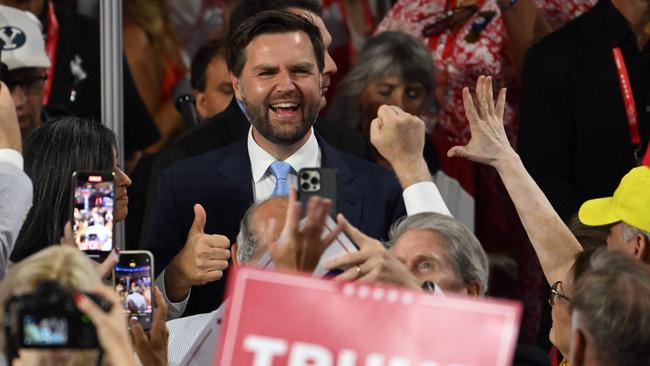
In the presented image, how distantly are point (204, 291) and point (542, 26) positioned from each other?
2.23m

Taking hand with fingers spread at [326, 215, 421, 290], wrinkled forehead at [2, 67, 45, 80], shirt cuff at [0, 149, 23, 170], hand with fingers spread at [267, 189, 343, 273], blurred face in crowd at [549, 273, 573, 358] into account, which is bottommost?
blurred face in crowd at [549, 273, 573, 358]

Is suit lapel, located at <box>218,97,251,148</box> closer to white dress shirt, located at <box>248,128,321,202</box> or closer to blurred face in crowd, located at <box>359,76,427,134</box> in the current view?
white dress shirt, located at <box>248,128,321,202</box>

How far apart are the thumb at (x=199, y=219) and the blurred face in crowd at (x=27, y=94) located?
4.80 feet

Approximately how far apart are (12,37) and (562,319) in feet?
8.85

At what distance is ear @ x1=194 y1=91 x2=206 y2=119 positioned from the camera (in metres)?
6.55

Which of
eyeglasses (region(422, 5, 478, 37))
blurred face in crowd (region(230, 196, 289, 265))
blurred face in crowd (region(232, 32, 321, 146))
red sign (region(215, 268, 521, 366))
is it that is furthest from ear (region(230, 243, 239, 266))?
eyeglasses (region(422, 5, 478, 37))

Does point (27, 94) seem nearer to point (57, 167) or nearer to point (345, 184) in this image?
point (57, 167)

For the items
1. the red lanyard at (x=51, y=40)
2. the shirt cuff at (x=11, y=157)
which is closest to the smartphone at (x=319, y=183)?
the shirt cuff at (x=11, y=157)

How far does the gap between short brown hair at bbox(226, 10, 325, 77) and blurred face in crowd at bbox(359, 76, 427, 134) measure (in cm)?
132

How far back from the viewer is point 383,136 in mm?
4586

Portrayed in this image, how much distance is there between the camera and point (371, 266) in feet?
10.9

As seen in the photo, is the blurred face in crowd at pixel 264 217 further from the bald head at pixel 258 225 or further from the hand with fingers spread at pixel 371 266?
the hand with fingers spread at pixel 371 266

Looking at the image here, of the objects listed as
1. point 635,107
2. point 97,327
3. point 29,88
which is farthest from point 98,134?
point 635,107

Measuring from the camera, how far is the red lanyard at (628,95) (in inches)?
230
